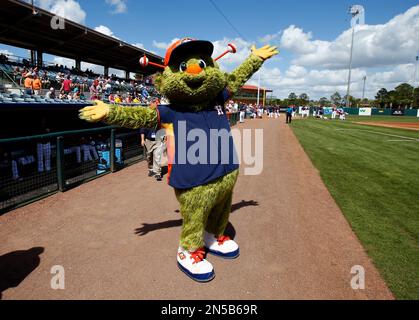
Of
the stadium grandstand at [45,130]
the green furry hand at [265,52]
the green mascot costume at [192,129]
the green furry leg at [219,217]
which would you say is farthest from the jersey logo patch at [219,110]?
the stadium grandstand at [45,130]

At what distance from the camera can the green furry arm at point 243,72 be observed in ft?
12.1

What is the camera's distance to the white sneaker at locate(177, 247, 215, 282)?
2.92 m

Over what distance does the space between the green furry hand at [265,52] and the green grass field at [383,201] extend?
2.82 metres

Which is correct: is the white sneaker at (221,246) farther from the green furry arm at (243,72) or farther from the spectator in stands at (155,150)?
the spectator in stands at (155,150)

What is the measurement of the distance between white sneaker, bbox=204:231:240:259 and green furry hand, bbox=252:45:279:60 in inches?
98.8

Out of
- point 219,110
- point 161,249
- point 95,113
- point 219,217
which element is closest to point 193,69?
point 219,110

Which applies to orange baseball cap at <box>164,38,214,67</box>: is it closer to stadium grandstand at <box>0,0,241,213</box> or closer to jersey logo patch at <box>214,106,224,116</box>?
jersey logo patch at <box>214,106,224,116</box>

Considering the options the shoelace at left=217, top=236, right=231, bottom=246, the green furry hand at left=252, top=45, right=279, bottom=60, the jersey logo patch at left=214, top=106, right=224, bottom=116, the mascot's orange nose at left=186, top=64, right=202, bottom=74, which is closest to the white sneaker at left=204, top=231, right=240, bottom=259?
the shoelace at left=217, top=236, right=231, bottom=246

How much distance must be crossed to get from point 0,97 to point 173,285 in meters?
6.18

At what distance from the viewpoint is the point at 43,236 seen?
3865 millimetres

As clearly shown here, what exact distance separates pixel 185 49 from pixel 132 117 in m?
0.91

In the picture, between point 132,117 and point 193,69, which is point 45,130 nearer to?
point 132,117

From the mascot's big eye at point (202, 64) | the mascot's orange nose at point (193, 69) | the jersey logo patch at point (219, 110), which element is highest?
the mascot's big eye at point (202, 64)
